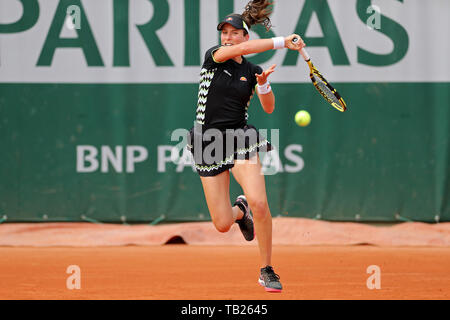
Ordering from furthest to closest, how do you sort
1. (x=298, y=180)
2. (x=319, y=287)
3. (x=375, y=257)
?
(x=298, y=180)
(x=375, y=257)
(x=319, y=287)

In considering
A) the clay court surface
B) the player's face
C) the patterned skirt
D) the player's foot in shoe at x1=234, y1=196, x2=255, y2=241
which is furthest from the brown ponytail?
the clay court surface

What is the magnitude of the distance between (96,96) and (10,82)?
0.94 m

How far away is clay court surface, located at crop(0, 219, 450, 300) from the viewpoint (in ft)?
13.1

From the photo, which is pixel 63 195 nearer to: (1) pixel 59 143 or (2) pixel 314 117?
(1) pixel 59 143

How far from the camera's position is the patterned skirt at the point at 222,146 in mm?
3910

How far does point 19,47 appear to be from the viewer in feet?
23.9

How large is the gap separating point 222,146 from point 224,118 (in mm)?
163

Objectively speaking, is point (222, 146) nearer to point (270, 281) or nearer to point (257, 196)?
point (257, 196)

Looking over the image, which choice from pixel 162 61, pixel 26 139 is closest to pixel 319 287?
pixel 162 61

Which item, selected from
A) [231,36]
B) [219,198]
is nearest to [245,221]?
[219,198]

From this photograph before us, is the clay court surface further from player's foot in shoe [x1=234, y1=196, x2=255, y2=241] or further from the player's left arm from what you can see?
the player's left arm

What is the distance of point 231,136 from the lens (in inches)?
154

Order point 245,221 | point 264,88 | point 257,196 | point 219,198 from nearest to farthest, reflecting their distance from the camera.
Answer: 1. point 257,196
2. point 264,88
3. point 219,198
4. point 245,221

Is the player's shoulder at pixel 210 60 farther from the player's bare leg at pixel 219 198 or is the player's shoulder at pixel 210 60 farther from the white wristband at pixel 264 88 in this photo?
the player's bare leg at pixel 219 198
